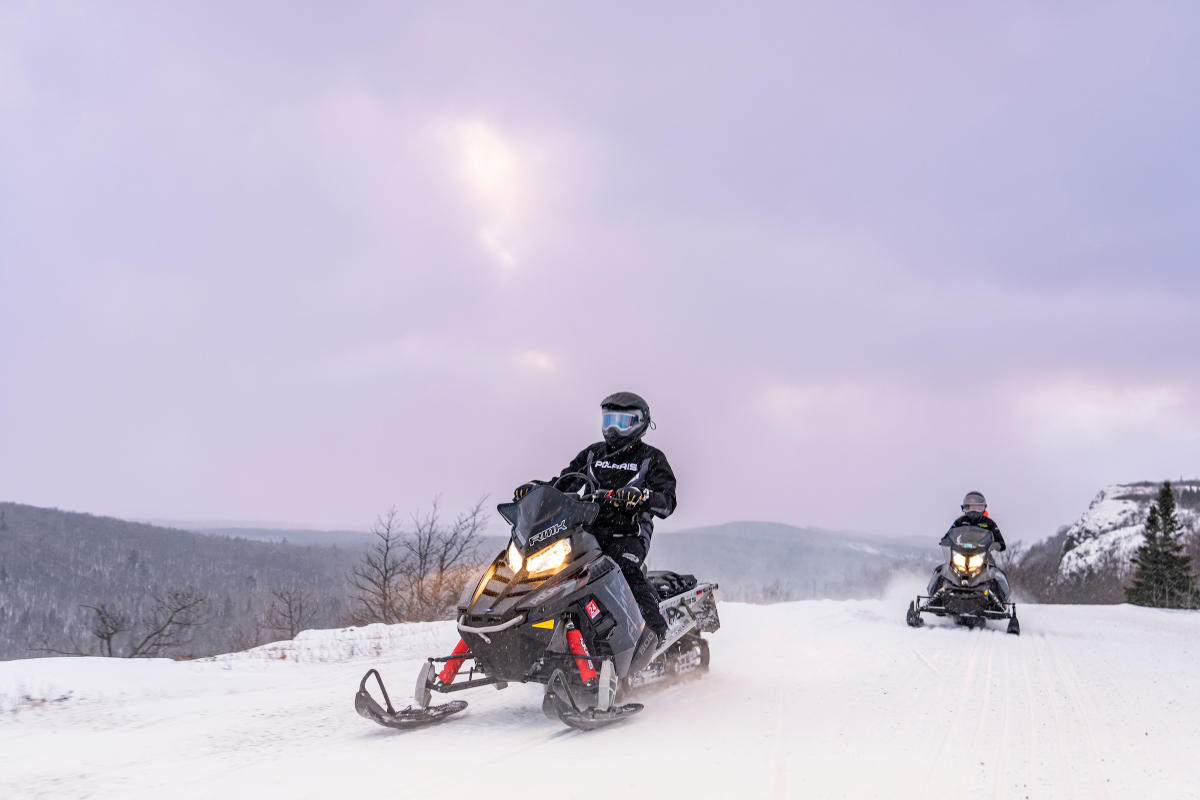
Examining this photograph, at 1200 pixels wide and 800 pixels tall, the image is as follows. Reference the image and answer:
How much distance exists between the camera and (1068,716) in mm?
5355

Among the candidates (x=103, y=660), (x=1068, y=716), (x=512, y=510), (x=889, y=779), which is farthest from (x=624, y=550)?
(x=103, y=660)

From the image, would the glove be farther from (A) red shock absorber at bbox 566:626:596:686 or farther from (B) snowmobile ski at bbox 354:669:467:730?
(B) snowmobile ski at bbox 354:669:467:730

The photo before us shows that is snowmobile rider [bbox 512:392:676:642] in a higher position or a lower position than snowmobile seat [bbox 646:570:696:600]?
higher

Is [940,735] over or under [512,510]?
under

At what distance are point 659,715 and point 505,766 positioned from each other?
175cm

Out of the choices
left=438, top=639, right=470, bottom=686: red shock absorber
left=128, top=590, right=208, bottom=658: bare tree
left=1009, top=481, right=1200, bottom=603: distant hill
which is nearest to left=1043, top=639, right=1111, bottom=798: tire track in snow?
left=438, top=639, right=470, bottom=686: red shock absorber

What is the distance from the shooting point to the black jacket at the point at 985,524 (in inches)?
485

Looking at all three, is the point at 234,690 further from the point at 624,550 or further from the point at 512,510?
the point at 624,550

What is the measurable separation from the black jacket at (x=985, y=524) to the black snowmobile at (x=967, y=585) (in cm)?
11

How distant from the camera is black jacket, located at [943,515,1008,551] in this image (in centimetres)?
1232

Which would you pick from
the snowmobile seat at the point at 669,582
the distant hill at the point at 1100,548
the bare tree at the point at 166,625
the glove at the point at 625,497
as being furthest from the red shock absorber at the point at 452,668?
the distant hill at the point at 1100,548

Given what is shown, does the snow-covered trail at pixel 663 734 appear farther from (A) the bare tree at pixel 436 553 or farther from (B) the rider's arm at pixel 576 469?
(A) the bare tree at pixel 436 553

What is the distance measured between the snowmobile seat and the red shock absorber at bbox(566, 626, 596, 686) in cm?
180

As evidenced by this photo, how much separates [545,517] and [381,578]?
19826 mm
